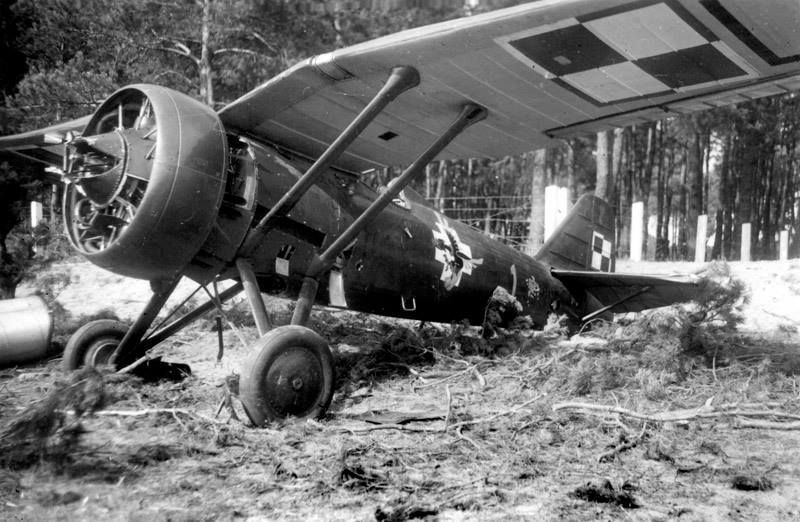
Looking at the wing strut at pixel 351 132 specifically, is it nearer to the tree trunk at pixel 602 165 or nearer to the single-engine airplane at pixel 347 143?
the single-engine airplane at pixel 347 143

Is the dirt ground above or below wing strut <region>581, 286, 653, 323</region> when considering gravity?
below

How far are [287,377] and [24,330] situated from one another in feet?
11.5

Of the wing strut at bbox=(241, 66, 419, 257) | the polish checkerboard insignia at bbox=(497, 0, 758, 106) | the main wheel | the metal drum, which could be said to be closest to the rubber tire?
the metal drum

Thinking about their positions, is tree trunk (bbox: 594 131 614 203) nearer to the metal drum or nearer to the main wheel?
the metal drum

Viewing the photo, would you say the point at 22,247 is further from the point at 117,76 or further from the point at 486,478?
the point at 117,76

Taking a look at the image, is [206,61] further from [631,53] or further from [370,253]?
[631,53]

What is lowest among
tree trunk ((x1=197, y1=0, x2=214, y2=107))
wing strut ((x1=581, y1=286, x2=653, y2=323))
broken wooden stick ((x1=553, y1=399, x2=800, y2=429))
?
broken wooden stick ((x1=553, y1=399, x2=800, y2=429))

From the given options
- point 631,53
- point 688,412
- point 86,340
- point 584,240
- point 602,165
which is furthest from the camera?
point 602,165

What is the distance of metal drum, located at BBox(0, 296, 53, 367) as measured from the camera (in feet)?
19.2

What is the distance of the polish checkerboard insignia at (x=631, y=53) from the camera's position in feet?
12.0

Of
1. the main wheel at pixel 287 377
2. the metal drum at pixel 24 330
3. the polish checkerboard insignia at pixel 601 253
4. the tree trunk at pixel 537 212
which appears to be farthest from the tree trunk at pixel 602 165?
the main wheel at pixel 287 377

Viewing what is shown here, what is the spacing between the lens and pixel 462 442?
3.36 m

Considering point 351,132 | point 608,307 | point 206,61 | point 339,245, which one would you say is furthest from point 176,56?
point 351,132

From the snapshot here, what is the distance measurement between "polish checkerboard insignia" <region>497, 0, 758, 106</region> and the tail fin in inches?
120
